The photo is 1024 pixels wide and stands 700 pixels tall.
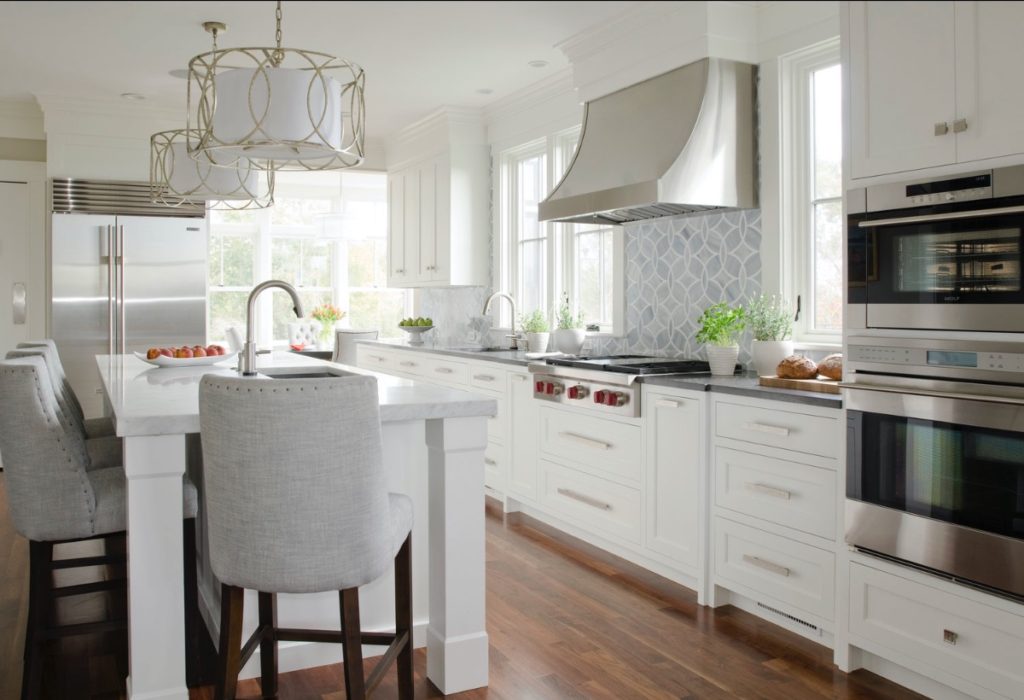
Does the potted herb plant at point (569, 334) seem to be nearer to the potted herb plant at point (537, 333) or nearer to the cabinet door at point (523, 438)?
the potted herb plant at point (537, 333)

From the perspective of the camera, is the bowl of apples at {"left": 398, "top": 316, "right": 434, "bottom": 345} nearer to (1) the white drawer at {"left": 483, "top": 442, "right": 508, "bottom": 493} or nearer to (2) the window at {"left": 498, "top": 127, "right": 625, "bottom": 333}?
(2) the window at {"left": 498, "top": 127, "right": 625, "bottom": 333}

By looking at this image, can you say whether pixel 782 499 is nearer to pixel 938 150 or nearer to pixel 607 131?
pixel 938 150

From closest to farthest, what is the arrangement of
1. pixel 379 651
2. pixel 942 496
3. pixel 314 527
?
→ pixel 314 527 < pixel 942 496 < pixel 379 651

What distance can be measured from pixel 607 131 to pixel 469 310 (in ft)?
7.75

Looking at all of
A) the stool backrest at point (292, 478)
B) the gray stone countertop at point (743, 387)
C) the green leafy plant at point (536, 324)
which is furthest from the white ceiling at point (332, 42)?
the green leafy plant at point (536, 324)

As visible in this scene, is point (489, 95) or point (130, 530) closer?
point (130, 530)

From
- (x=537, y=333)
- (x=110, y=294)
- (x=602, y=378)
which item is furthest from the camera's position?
(x=110, y=294)

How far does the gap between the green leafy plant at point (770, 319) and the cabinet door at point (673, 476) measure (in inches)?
16.1

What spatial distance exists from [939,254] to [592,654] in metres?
1.40

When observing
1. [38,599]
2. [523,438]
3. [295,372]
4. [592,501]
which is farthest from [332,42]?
[523,438]

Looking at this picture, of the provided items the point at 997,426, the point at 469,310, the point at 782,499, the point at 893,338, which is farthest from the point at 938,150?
the point at 469,310

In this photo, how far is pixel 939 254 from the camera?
1.88 m

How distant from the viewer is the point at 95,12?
0.71 m

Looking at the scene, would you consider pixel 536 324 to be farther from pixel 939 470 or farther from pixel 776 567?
pixel 939 470
